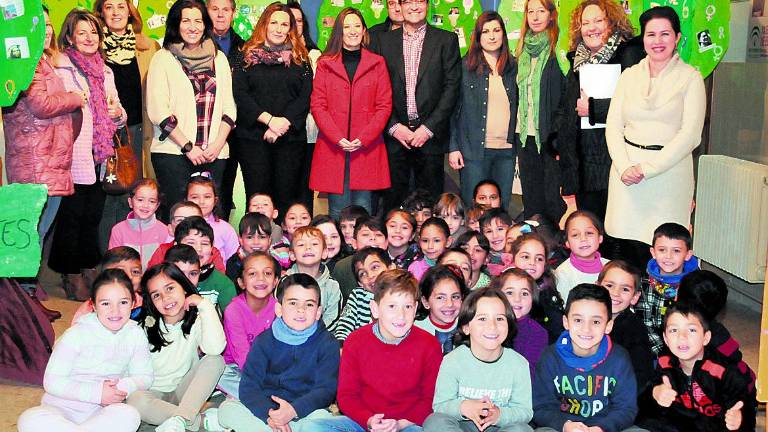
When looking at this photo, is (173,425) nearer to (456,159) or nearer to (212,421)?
(212,421)

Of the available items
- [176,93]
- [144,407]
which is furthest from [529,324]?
[176,93]

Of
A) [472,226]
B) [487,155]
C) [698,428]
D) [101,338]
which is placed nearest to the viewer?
[698,428]

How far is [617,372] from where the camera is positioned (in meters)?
4.04

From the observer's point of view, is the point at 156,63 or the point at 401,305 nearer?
the point at 401,305

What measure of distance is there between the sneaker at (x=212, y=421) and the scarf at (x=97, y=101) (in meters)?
2.23

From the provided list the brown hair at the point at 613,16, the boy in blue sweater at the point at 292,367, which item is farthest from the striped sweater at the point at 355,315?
the brown hair at the point at 613,16

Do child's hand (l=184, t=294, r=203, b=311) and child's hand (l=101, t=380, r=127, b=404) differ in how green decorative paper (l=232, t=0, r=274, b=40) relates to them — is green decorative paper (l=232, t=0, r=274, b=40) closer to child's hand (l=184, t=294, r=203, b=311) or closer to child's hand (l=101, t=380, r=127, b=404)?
child's hand (l=184, t=294, r=203, b=311)

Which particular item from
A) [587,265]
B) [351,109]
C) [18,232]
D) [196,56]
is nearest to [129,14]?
[196,56]

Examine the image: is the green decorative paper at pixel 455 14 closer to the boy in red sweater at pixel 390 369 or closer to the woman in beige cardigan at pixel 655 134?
the woman in beige cardigan at pixel 655 134

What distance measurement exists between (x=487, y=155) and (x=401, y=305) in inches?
97.8

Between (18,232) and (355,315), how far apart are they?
4.93 ft

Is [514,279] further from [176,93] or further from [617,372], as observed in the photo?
[176,93]

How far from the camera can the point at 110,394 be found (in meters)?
4.19

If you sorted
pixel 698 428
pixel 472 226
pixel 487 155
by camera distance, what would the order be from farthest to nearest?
pixel 487 155 → pixel 472 226 → pixel 698 428
